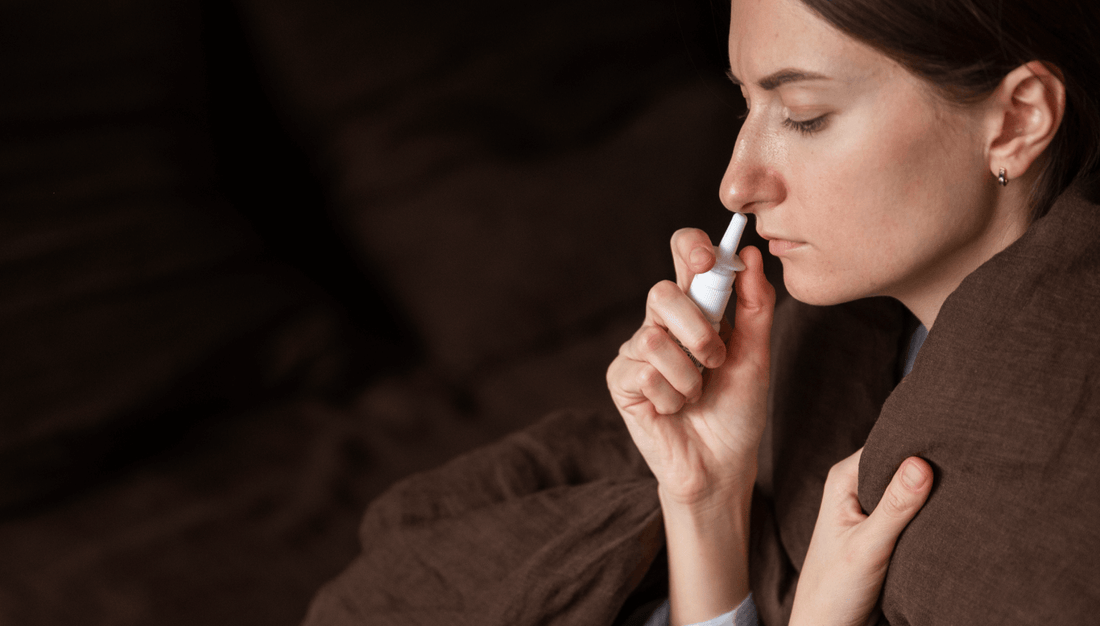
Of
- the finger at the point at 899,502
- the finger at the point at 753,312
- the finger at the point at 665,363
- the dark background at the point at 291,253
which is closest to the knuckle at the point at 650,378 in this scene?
the finger at the point at 665,363

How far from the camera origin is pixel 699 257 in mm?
687

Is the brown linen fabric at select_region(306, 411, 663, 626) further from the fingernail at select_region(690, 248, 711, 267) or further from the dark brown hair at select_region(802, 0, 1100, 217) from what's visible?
the dark brown hair at select_region(802, 0, 1100, 217)

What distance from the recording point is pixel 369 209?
1.23 metres

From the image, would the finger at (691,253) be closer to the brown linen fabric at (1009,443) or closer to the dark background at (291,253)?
the brown linen fabric at (1009,443)

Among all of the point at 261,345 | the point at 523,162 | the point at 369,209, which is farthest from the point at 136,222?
the point at 523,162

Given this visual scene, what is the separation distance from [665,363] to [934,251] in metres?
0.25

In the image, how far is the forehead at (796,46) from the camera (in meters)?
0.58

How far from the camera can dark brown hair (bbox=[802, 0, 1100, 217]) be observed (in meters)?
0.56

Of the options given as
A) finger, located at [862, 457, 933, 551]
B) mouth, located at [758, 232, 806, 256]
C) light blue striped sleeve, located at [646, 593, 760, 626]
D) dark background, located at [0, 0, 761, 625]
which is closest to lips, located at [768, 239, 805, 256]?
mouth, located at [758, 232, 806, 256]

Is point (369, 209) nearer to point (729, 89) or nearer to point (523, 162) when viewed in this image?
point (523, 162)

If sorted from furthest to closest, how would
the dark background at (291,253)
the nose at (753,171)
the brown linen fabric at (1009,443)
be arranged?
1. the dark background at (291,253)
2. the nose at (753,171)
3. the brown linen fabric at (1009,443)

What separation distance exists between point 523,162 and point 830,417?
26.3 inches

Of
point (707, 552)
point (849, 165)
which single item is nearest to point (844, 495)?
point (707, 552)

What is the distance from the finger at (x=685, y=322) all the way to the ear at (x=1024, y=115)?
0.87 feet
